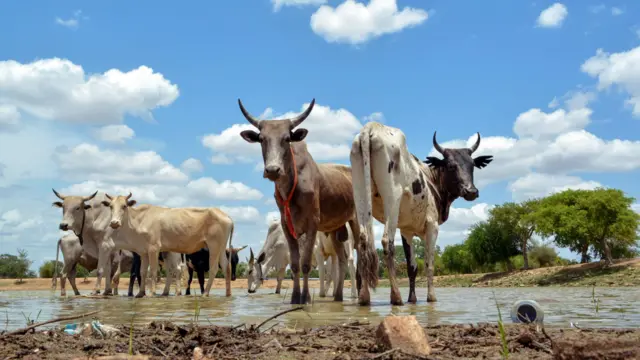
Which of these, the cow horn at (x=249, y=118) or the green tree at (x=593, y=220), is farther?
the green tree at (x=593, y=220)

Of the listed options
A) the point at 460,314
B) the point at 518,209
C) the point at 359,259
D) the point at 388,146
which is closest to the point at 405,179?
the point at 388,146

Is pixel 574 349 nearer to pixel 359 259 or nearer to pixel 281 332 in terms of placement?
pixel 281 332

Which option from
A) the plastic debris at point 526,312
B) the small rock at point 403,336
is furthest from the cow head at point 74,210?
the small rock at point 403,336

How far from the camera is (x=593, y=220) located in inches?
1406

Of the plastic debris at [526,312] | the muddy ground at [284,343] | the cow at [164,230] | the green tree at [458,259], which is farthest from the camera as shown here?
the green tree at [458,259]

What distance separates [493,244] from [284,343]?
4298cm

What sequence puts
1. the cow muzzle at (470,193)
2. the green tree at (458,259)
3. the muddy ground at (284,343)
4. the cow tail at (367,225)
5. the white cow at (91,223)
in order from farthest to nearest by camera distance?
the green tree at (458,259) < the white cow at (91,223) < the cow muzzle at (470,193) < the cow tail at (367,225) < the muddy ground at (284,343)

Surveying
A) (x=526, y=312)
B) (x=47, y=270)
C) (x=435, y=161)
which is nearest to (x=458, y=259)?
(x=47, y=270)

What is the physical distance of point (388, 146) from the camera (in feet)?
26.4

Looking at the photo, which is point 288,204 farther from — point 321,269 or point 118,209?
point 118,209

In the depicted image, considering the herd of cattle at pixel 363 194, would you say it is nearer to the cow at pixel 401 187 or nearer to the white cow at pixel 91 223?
the cow at pixel 401 187

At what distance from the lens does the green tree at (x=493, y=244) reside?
145ft

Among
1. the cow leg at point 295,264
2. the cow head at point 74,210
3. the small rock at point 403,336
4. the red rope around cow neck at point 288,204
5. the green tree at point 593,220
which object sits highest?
the green tree at point 593,220

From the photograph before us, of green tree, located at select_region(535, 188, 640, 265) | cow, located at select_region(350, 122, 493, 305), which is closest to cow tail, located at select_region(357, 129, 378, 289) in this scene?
cow, located at select_region(350, 122, 493, 305)
